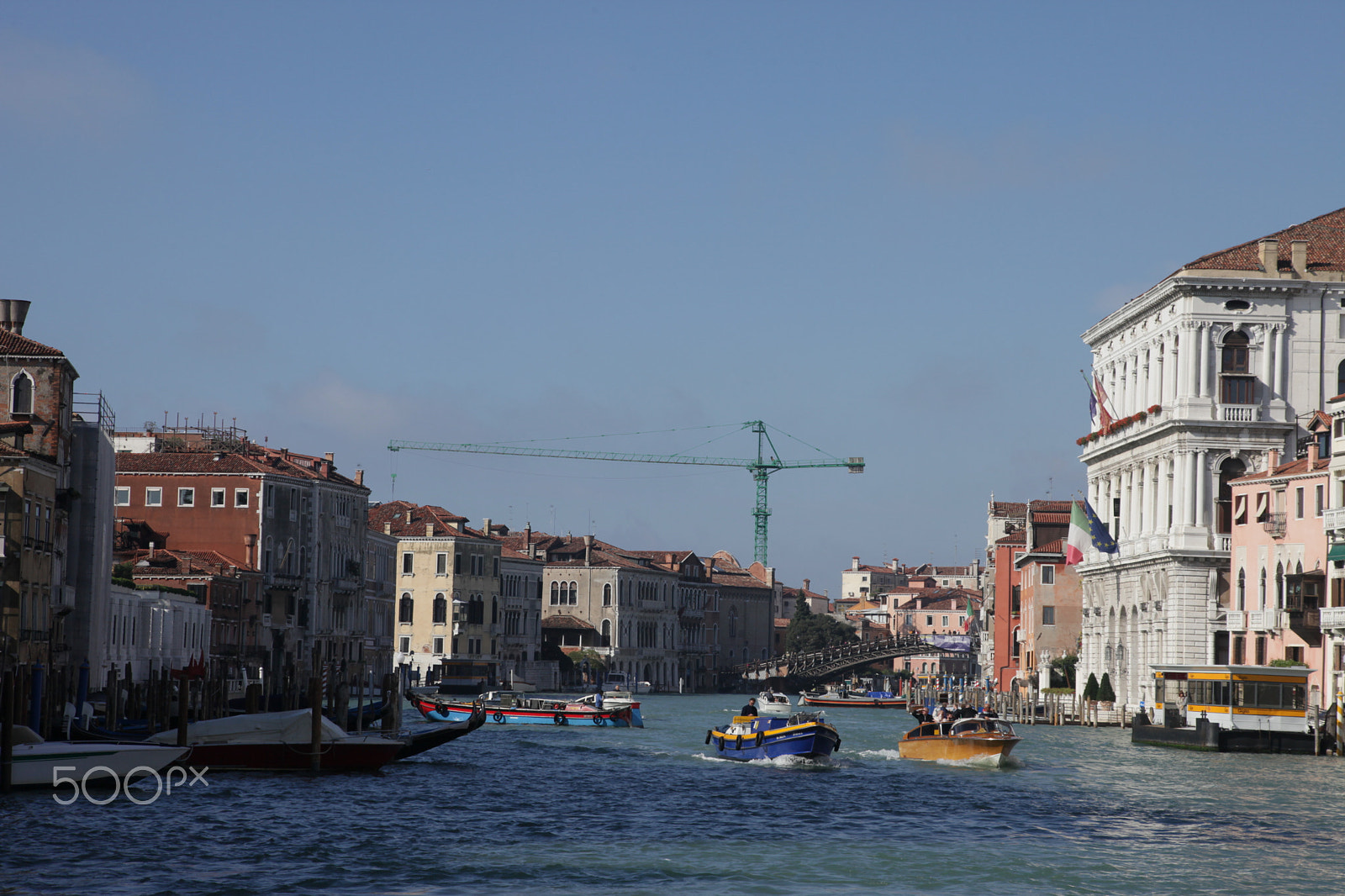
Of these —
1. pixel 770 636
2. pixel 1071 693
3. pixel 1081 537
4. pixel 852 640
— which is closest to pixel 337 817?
pixel 1081 537

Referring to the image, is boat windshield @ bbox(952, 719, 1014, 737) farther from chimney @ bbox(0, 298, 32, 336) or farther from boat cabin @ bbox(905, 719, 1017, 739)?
chimney @ bbox(0, 298, 32, 336)

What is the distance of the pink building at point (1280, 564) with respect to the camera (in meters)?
48.6

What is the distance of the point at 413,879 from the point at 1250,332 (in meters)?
43.1

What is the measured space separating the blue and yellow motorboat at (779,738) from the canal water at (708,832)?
440 mm

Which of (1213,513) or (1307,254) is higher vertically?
(1307,254)

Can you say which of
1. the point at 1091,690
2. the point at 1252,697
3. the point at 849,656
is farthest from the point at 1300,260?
the point at 849,656

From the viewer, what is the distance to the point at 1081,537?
61.4 metres

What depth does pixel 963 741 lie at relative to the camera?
42125mm

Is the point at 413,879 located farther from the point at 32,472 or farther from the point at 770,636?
the point at 770,636

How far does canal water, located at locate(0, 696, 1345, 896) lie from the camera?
23547mm

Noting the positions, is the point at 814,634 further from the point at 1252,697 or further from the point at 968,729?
the point at 968,729
